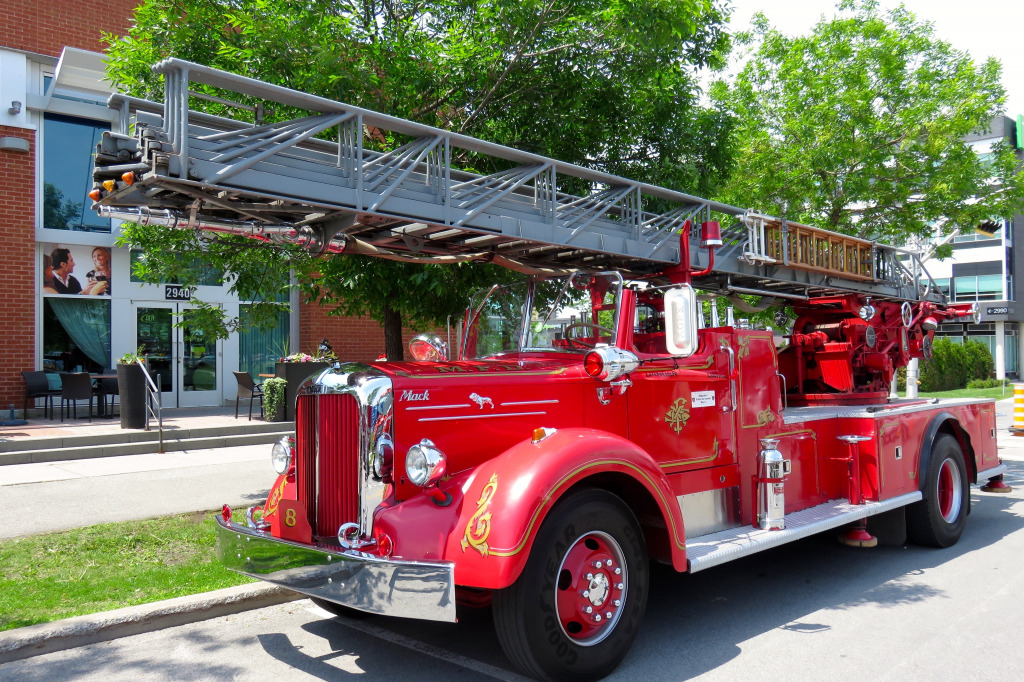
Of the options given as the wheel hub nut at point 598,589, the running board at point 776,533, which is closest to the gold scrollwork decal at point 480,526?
the wheel hub nut at point 598,589

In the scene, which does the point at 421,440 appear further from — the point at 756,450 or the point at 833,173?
the point at 833,173

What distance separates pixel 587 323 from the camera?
5.32m

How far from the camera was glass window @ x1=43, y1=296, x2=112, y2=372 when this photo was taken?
15359mm

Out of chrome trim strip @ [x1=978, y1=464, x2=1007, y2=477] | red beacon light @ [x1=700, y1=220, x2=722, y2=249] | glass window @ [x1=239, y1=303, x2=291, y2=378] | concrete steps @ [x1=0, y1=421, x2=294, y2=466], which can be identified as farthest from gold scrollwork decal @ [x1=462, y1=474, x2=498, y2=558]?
glass window @ [x1=239, y1=303, x2=291, y2=378]

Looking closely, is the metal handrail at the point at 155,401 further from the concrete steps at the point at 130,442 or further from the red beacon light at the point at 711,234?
the red beacon light at the point at 711,234

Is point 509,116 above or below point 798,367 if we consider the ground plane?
above

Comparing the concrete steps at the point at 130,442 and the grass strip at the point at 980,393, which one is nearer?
the concrete steps at the point at 130,442

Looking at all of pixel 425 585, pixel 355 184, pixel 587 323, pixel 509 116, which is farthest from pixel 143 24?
pixel 425 585

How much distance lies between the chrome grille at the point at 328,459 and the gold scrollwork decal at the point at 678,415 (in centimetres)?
205

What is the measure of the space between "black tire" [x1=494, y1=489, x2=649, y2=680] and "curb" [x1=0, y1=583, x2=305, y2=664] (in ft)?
7.63

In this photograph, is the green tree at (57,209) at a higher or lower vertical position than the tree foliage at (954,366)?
higher

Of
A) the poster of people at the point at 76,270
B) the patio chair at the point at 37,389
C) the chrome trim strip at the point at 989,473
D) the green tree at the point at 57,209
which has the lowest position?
the chrome trim strip at the point at 989,473

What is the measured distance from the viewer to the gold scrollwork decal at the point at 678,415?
517 centimetres

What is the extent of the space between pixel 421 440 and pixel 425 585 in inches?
32.4
